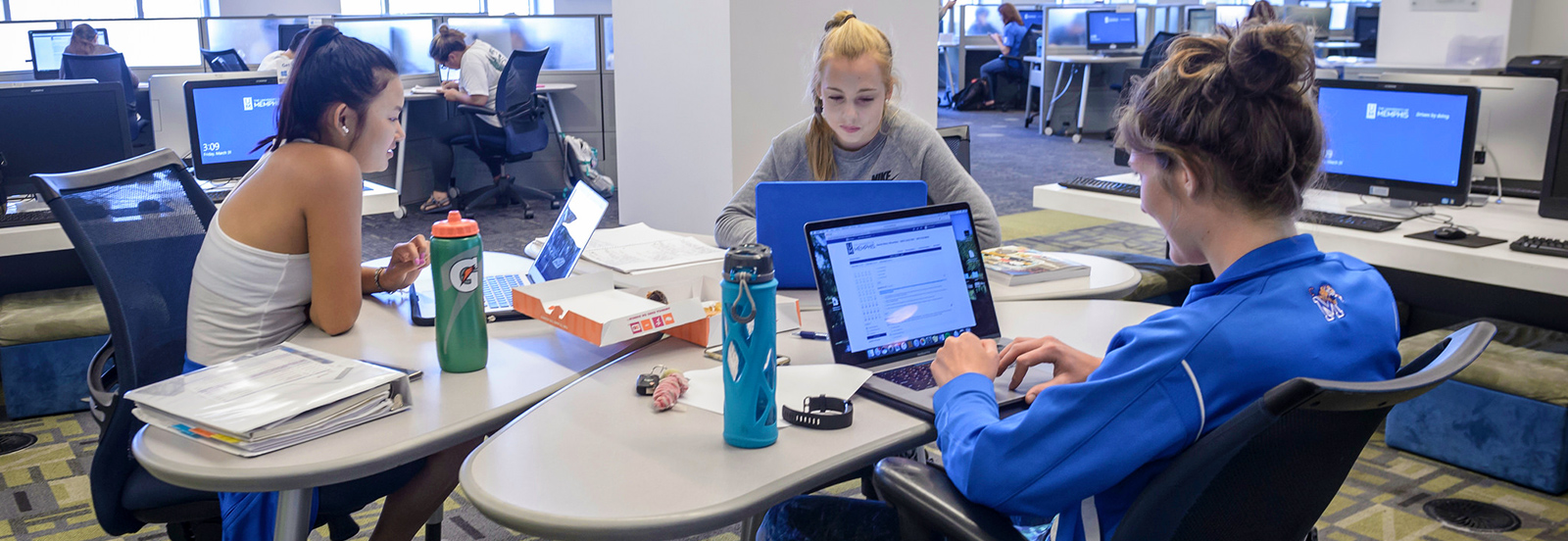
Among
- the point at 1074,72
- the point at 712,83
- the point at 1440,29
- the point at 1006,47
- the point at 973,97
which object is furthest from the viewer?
the point at 973,97

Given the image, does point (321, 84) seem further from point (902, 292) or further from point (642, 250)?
point (902, 292)

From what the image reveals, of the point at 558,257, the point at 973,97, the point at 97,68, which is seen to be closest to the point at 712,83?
the point at 558,257

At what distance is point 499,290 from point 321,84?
1.54ft

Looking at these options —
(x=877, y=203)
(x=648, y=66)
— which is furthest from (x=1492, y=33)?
(x=877, y=203)

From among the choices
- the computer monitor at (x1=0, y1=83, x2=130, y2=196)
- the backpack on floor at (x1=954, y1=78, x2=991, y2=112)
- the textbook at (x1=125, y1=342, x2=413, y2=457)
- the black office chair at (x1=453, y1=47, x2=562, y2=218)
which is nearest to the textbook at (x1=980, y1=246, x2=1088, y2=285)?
the textbook at (x1=125, y1=342, x2=413, y2=457)

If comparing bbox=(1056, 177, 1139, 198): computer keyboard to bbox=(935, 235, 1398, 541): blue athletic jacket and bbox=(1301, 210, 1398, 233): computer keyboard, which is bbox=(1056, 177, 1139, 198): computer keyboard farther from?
bbox=(935, 235, 1398, 541): blue athletic jacket

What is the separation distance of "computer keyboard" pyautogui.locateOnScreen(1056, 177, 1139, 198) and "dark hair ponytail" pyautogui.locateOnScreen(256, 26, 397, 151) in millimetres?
2295

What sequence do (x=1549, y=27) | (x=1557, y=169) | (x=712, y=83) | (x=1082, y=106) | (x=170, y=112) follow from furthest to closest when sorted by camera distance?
(x=1082, y=106) → (x=1549, y=27) → (x=170, y=112) → (x=712, y=83) → (x=1557, y=169)

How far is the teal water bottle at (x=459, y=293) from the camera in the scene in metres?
1.44

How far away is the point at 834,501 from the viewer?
1455 millimetres

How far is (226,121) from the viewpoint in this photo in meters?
3.56

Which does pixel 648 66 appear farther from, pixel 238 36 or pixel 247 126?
pixel 238 36

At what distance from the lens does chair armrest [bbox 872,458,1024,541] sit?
1.12 meters

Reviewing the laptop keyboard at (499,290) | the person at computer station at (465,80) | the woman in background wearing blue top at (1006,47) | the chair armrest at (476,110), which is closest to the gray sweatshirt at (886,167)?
the laptop keyboard at (499,290)
